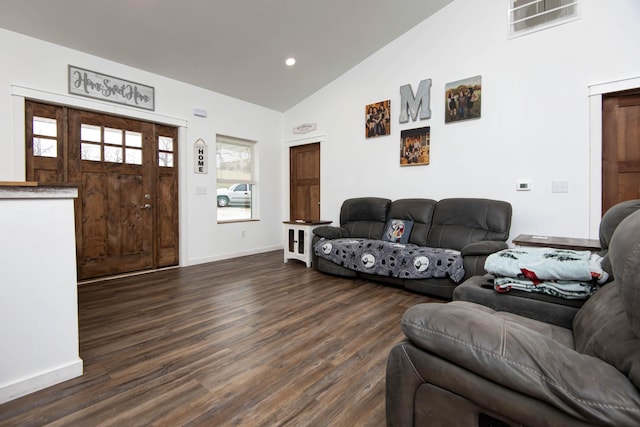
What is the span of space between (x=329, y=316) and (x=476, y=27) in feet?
12.7

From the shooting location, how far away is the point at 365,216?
14.8 ft

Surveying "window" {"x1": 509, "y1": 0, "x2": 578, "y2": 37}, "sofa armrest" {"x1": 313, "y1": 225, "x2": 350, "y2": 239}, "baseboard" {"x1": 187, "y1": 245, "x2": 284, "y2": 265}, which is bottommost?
"baseboard" {"x1": 187, "y1": 245, "x2": 284, "y2": 265}

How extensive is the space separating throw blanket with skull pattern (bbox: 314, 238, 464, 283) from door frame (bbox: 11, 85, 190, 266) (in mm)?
2125

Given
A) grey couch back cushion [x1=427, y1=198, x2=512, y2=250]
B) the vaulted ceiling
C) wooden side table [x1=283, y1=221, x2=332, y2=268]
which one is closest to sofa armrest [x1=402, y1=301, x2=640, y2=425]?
grey couch back cushion [x1=427, y1=198, x2=512, y2=250]

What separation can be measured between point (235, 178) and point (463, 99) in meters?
3.79

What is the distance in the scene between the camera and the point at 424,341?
92cm

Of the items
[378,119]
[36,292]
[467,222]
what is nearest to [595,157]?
[467,222]

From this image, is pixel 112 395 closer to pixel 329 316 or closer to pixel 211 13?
pixel 329 316

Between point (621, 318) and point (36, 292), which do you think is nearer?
point (621, 318)

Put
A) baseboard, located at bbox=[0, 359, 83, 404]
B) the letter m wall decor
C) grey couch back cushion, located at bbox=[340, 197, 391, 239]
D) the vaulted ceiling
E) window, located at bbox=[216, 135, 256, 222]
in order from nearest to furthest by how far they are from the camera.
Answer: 1. baseboard, located at bbox=[0, 359, 83, 404]
2. the vaulted ceiling
3. the letter m wall decor
4. grey couch back cushion, located at bbox=[340, 197, 391, 239]
5. window, located at bbox=[216, 135, 256, 222]

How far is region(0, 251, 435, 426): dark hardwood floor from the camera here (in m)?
1.47

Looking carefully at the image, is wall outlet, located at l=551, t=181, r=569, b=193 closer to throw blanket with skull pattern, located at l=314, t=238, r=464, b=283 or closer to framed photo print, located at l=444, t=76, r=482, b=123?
framed photo print, located at l=444, t=76, r=482, b=123

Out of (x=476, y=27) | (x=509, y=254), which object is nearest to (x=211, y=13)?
(x=476, y=27)

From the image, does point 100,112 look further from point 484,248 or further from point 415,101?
point 484,248
